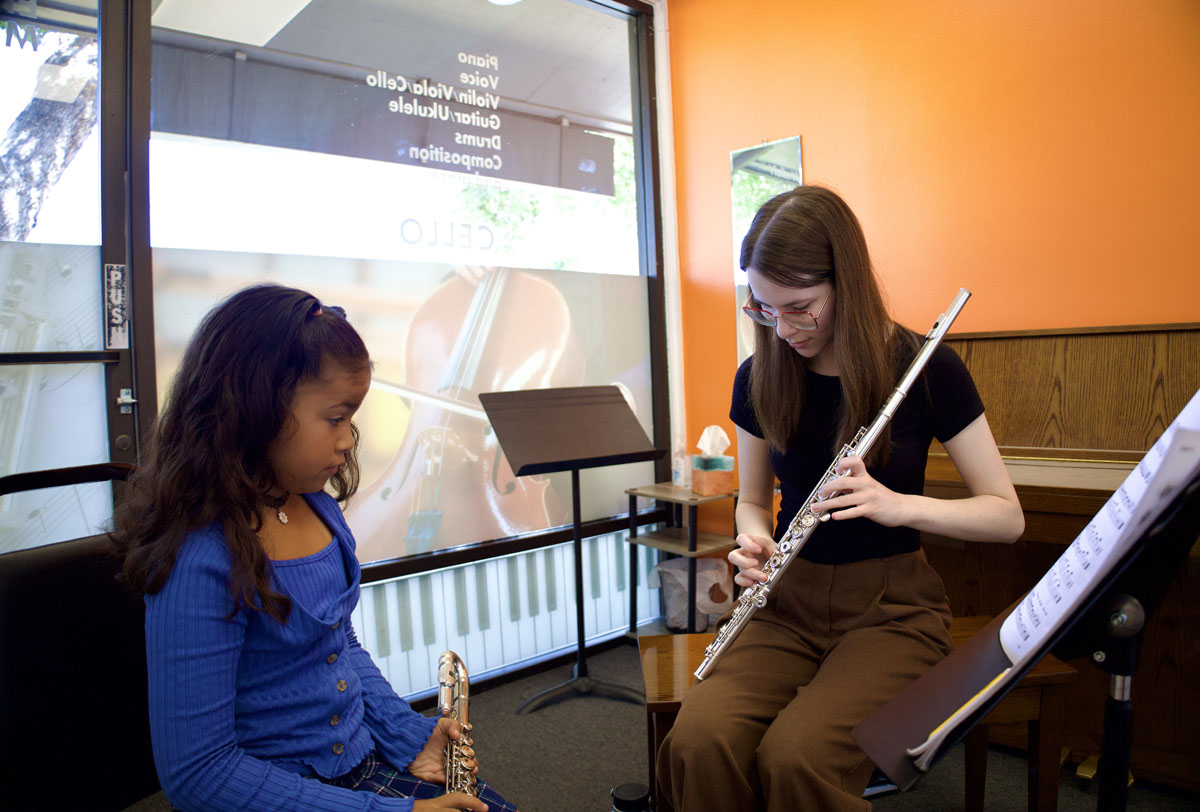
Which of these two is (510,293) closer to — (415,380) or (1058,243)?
(415,380)

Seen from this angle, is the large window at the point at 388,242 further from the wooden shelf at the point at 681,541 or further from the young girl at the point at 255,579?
the young girl at the point at 255,579

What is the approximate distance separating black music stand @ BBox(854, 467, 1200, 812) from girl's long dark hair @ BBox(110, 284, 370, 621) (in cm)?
77

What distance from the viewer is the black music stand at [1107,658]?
755 millimetres

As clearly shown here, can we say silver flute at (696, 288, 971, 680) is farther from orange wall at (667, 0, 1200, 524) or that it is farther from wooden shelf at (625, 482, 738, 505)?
wooden shelf at (625, 482, 738, 505)

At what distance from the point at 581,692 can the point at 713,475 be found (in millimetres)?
943

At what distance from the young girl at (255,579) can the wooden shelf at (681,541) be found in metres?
1.91

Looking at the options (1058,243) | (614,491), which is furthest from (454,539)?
(1058,243)

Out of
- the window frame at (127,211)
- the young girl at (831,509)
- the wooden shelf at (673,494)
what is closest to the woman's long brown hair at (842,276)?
the young girl at (831,509)

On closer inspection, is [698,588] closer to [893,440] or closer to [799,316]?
[893,440]

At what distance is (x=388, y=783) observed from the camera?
3.76ft

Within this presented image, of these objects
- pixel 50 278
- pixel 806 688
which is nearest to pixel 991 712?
pixel 806 688

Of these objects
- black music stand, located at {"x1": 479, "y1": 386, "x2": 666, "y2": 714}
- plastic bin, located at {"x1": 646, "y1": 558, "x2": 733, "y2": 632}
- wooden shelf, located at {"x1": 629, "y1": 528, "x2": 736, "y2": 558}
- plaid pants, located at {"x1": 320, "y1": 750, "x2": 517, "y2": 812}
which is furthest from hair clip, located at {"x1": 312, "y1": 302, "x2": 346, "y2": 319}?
plastic bin, located at {"x1": 646, "y1": 558, "x2": 733, "y2": 632}

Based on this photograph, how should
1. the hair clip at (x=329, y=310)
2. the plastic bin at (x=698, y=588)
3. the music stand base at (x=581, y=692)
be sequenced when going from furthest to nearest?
1. the plastic bin at (x=698, y=588)
2. the music stand base at (x=581, y=692)
3. the hair clip at (x=329, y=310)

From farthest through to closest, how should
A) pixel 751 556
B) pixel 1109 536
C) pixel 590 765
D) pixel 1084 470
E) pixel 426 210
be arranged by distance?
pixel 426 210, pixel 590 765, pixel 1084 470, pixel 751 556, pixel 1109 536
